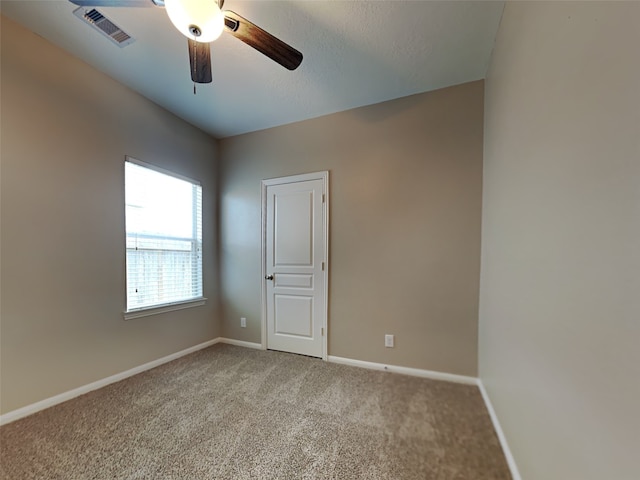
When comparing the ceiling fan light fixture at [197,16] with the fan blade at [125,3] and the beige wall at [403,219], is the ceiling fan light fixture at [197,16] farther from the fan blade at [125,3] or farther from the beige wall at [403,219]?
the beige wall at [403,219]

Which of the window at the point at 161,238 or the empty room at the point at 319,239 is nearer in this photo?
the empty room at the point at 319,239

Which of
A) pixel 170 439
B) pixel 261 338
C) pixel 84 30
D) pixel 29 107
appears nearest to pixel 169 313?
pixel 261 338

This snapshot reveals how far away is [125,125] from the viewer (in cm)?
243

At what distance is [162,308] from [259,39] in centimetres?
263

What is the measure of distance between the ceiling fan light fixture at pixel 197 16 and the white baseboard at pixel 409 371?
2.87 meters

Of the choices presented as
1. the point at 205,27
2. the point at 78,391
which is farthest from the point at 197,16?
the point at 78,391

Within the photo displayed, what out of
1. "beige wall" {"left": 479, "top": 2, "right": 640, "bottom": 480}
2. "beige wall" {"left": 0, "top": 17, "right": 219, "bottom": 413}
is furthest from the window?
"beige wall" {"left": 479, "top": 2, "right": 640, "bottom": 480}

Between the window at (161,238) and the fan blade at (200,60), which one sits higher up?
the fan blade at (200,60)

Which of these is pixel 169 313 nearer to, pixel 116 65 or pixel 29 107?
pixel 29 107

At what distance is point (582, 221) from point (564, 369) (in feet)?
1.72

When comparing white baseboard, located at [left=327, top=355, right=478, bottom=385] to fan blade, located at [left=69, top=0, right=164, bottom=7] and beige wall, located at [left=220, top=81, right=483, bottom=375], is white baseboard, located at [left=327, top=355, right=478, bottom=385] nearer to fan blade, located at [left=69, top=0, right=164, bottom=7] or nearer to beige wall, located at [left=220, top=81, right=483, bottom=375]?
beige wall, located at [left=220, top=81, right=483, bottom=375]

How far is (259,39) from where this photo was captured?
1418 mm

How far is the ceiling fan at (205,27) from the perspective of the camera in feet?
3.84

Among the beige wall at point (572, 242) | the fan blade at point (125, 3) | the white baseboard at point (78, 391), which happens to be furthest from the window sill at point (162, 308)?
the beige wall at point (572, 242)
